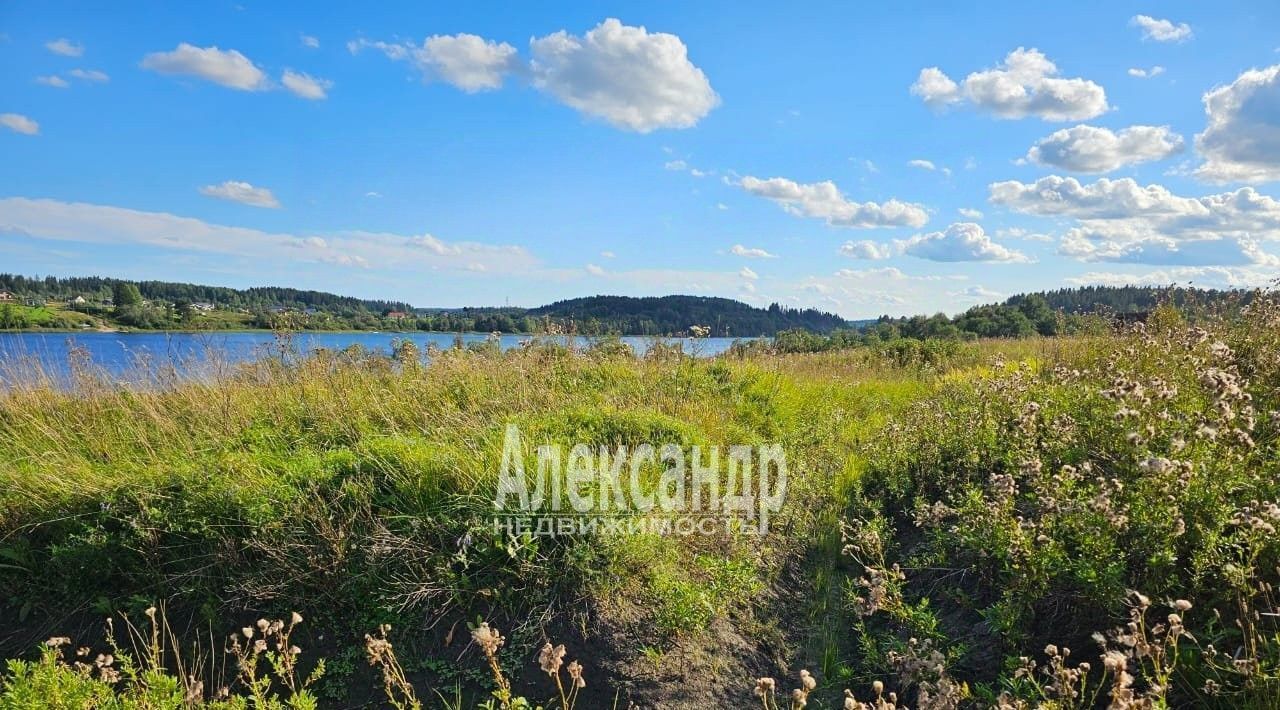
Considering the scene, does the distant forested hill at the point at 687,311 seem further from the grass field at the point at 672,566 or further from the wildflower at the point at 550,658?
the wildflower at the point at 550,658

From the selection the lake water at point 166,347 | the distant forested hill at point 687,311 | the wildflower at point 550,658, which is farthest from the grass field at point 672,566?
the distant forested hill at point 687,311

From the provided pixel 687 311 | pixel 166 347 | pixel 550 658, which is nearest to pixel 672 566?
pixel 550 658

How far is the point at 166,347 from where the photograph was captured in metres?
7.26

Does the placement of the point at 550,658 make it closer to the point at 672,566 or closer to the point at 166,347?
the point at 672,566

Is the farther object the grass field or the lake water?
the lake water

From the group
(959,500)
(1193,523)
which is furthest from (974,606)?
(1193,523)

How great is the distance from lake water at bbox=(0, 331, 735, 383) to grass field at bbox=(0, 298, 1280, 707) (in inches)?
50.4

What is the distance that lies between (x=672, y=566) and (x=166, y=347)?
23.4ft

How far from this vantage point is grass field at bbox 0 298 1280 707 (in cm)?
260

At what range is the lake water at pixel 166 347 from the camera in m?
6.93

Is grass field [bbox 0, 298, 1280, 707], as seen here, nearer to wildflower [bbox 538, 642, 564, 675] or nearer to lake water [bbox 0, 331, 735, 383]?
wildflower [bbox 538, 642, 564, 675]

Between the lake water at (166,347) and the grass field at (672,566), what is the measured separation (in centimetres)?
128

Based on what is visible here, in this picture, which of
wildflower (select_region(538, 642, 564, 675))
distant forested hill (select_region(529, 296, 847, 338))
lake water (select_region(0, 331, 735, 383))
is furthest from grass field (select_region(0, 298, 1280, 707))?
distant forested hill (select_region(529, 296, 847, 338))

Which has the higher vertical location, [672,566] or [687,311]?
[687,311]
